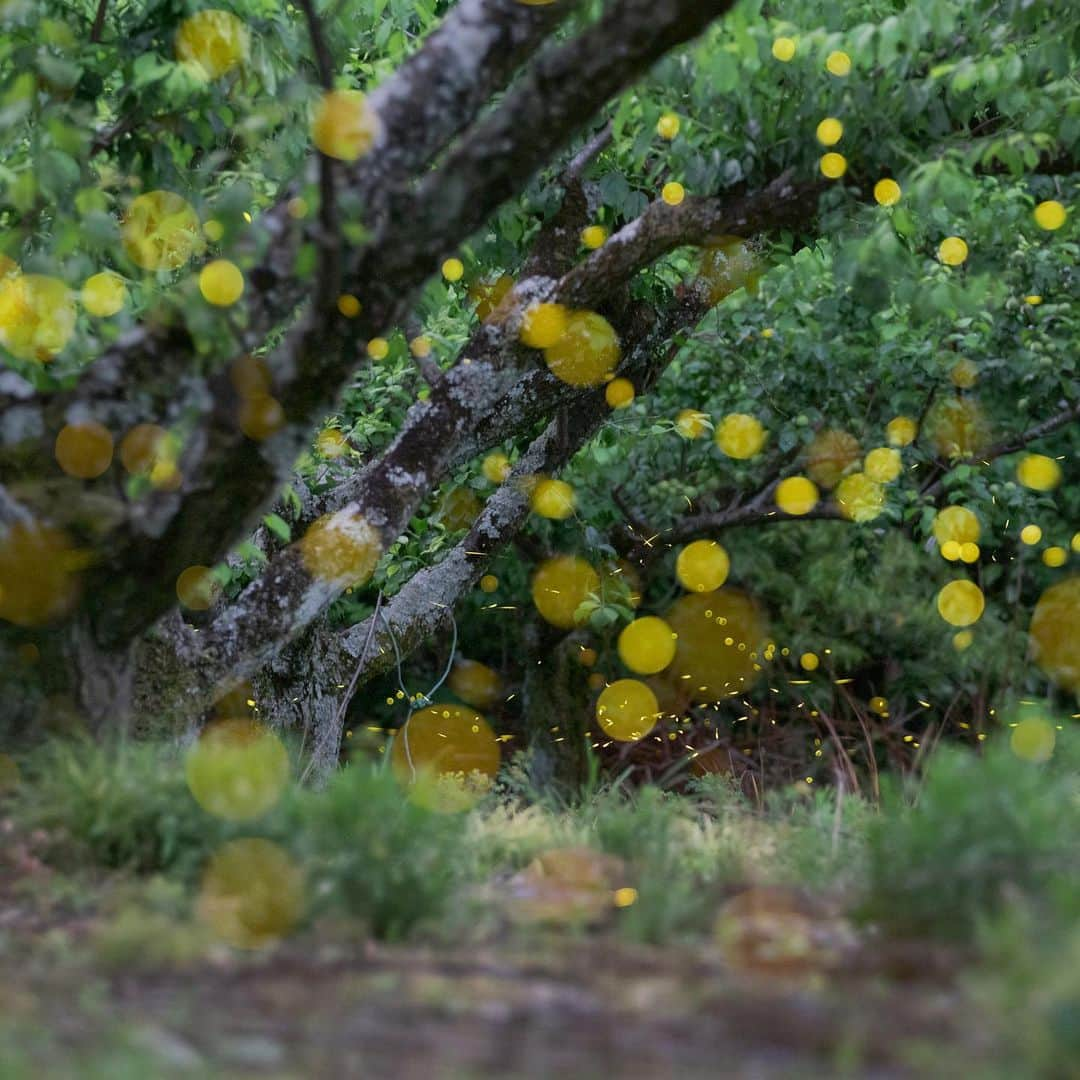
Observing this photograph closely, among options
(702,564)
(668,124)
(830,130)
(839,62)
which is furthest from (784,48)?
(702,564)

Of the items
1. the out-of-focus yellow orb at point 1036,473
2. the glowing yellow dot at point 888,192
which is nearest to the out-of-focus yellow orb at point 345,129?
the glowing yellow dot at point 888,192

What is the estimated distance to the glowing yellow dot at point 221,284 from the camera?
10.6ft

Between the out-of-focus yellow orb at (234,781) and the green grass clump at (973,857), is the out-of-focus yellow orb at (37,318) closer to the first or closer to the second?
the out-of-focus yellow orb at (234,781)

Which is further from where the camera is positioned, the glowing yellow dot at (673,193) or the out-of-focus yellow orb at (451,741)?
the out-of-focus yellow orb at (451,741)

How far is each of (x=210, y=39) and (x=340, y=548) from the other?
165cm

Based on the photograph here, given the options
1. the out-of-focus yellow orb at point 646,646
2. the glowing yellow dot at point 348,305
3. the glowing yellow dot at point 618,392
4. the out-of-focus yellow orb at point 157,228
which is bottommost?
the out-of-focus yellow orb at point 646,646

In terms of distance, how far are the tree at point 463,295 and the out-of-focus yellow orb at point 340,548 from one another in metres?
0.01

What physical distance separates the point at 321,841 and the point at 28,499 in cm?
119

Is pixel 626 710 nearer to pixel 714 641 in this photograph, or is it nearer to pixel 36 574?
pixel 714 641

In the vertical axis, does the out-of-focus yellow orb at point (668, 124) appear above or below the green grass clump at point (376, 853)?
above

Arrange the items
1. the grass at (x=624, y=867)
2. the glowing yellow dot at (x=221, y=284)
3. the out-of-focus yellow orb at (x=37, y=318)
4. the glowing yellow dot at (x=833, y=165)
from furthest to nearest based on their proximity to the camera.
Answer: the glowing yellow dot at (x=833, y=165), the out-of-focus yellow orb at (x=37, y=318), the glowing yellow dot at (x=221, y=284), the grass at (x=624, y=867)

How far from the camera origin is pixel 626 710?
24.8 feet

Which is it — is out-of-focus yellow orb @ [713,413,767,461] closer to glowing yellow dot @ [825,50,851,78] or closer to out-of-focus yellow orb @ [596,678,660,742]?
out-of-focus yellow orb @ [596,678,660,742]

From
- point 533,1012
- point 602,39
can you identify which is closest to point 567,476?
point 602,39
